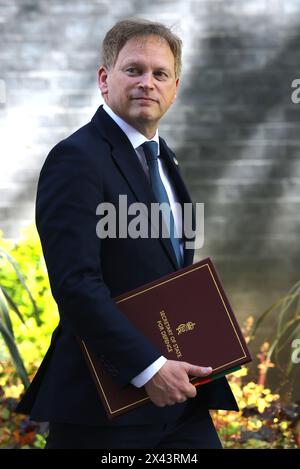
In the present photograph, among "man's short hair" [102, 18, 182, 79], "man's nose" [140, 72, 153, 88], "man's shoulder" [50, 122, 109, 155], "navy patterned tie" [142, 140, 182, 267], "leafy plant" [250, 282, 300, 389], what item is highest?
"man's short hair" [102, 18, 182, 79]

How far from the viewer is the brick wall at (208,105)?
5.11m

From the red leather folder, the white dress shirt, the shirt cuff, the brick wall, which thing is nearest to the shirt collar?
the white dress shirt

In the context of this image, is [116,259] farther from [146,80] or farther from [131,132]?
[146,80]

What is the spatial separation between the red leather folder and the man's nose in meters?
0.54

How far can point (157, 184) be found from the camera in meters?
2.81

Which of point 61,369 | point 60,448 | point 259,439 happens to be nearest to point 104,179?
point 61,369

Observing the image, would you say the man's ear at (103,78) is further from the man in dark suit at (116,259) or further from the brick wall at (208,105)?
the brick wall at (208,105)

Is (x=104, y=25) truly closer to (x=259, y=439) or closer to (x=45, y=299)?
(x=45, y=299)

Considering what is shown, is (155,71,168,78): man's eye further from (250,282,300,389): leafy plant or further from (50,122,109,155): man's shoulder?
(250,282,300,389): leafy plant

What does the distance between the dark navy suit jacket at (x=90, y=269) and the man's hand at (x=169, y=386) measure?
0.15 ft

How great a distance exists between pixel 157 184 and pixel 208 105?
7.92 feet

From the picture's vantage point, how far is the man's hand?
252cm

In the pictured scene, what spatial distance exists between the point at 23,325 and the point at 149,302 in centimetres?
218

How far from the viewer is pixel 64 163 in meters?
2.63
